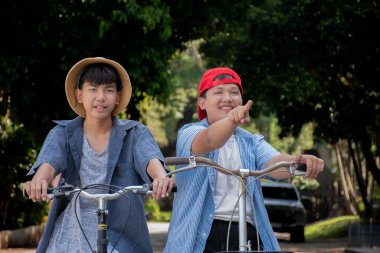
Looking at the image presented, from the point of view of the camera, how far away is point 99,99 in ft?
17.7

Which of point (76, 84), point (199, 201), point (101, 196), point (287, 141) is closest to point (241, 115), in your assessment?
point (101, 196)

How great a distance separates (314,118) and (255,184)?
2082 cm

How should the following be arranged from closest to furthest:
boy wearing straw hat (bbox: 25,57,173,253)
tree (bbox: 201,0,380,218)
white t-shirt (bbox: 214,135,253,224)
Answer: boy wearing straw hat (bbox: 25,57,173,253) < white t-shirt (bbox: 214,135,253,224) < tree (bbox: 201,0,380,218)

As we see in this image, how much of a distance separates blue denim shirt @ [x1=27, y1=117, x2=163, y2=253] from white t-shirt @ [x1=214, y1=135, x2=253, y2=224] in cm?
40

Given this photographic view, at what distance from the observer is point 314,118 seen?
85.6 ft

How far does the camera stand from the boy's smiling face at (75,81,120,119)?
5.39m

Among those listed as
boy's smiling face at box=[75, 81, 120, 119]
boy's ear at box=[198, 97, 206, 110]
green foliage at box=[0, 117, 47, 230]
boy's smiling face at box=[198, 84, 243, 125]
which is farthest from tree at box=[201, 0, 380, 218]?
boy's smiling face at box=[75, 81, 120, 119]

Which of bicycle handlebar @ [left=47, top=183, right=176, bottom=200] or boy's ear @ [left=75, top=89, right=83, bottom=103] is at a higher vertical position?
boy's ear @ [left=75, top=89, right=83, bottom=103]

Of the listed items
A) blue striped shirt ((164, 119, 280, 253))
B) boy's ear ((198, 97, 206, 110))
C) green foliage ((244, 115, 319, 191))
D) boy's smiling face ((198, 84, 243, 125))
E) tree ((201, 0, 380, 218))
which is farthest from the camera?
green foliage ((244, 115, 319, 191))

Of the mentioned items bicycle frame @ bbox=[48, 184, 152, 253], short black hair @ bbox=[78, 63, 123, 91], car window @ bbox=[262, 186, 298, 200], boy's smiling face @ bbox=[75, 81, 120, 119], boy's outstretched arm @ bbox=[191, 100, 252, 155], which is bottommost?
bicycle frame @ bbox=[48, 184, 152, 253]

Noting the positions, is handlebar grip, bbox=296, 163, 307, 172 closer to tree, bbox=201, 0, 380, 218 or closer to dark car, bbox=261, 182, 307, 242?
tree, bbox=201, 0, 380, 218

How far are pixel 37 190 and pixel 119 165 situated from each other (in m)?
0.69

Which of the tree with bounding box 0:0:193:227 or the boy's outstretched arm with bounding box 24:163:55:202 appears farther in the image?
the tree with bounding box 0:0:193:227

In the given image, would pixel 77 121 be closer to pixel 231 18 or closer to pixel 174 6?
pixel 174 6
